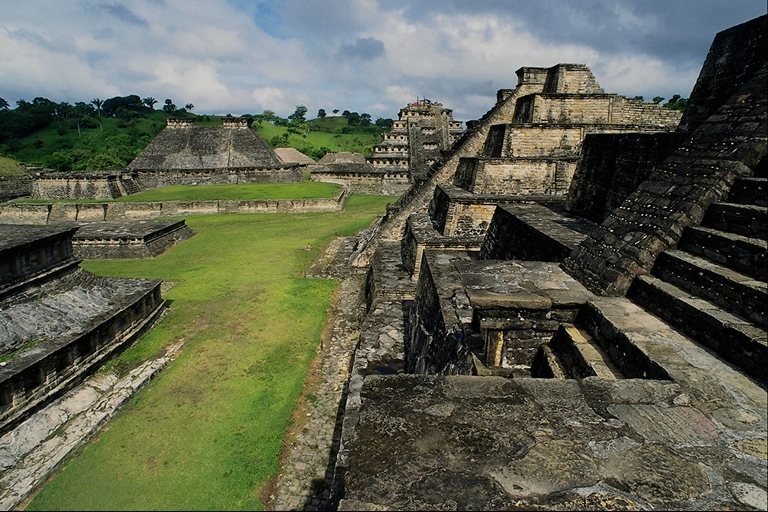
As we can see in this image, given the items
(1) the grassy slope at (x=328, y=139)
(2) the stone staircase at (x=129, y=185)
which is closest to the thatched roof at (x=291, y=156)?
(1) the grassy slope at (x=328, y=139)

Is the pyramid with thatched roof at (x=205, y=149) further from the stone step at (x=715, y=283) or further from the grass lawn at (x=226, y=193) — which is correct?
the stone step at (x=715, y=283)

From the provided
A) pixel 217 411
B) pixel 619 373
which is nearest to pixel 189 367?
pixel 217 411

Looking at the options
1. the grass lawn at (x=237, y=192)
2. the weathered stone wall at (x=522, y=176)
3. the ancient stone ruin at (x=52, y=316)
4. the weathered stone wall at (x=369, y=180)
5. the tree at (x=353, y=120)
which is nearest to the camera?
the ancient stone ruin at (x=52, y=316)

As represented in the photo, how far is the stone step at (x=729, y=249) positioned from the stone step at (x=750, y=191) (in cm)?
37

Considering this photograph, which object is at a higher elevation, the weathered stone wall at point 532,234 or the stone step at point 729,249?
the stone step at point 729,249

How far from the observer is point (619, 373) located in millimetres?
3408

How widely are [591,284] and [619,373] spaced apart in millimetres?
1330

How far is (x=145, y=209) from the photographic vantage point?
965 inches

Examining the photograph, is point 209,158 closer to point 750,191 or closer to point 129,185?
point 129,185

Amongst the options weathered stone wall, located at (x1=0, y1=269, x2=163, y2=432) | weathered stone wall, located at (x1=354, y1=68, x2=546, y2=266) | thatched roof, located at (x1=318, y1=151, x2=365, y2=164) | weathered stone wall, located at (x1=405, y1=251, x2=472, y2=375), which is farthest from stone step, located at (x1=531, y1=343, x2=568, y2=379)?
thatched roof, located at (x1=318, y1=151, x2=365, y2=164)

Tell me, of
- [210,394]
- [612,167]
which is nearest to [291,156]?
[612,167]

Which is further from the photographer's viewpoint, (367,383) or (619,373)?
(619,373)

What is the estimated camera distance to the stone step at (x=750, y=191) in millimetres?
3840

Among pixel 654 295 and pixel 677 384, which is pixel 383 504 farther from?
pixel 654 295
